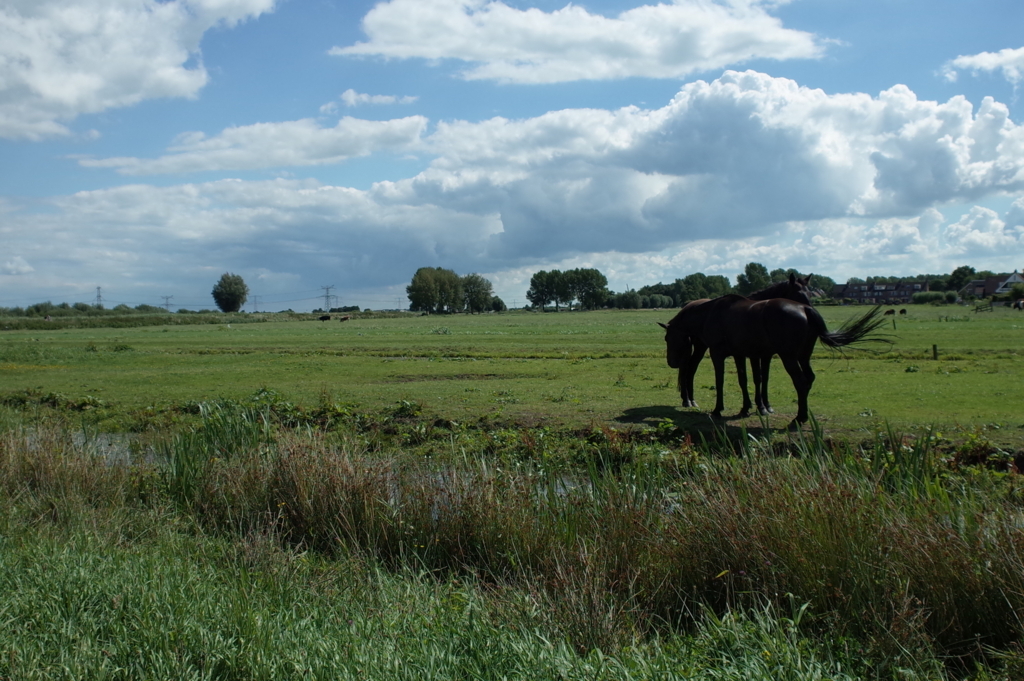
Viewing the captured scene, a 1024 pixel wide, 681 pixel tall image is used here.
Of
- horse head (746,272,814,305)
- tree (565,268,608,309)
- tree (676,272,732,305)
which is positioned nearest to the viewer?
horse head (746,272,814,305)

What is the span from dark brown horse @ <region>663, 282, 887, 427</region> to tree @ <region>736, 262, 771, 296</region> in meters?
3.98

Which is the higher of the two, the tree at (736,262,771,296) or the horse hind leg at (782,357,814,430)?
the tree at (736,262,771,296)

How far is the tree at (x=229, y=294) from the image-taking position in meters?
190

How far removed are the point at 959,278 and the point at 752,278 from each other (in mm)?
164941

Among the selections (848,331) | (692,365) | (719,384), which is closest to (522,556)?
(719,384)

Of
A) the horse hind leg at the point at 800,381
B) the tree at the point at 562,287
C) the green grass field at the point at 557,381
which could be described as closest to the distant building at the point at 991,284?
the tree at the point at 562,287

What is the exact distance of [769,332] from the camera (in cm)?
1366

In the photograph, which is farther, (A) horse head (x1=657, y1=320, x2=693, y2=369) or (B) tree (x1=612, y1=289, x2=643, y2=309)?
(B) tree (x1=612, y1=289, x2=643, y2=309)

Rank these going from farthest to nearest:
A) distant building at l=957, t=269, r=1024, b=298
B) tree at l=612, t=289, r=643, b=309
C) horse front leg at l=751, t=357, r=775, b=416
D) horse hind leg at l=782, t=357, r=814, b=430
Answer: distant building at l=957, t=269, r=1024, b=298
tree at l=612, t=289, r=643, b=309
horse front leg at l=751, t=357, r=775, b=416
horse hind leg at l=782, t=357, r=814, b=430

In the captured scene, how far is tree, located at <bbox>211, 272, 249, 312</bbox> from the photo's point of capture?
623ft

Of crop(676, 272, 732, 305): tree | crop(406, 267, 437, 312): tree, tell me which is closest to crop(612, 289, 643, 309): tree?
crop(406, 267, 437, 312): tree

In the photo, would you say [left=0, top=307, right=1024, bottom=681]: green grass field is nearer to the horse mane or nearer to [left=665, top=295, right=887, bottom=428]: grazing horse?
[left=665, top=295, right=887, bottom=428]: grazing horse

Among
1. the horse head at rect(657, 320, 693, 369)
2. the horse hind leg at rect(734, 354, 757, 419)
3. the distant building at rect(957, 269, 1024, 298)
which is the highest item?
the distant building at rect(957, 269, 1024, 298)

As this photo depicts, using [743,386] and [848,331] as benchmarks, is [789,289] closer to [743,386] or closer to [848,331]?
[848,331]
